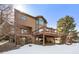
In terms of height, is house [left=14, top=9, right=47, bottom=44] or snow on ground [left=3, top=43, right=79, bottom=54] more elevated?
house [left=14, top=9, right=47, bottom=44]

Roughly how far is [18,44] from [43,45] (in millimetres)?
406

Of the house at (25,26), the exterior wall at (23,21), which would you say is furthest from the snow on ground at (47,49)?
the exterior wall at (23,21)

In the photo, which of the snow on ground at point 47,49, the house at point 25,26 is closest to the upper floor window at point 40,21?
the house at point 25,26

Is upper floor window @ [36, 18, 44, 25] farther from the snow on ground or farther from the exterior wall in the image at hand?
the snow on ground

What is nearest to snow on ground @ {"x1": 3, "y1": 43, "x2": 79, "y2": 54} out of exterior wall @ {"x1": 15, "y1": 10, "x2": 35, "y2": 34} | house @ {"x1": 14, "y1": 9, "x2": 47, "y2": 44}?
house @ {"x1": 14, "y1": 9, "x2": 47, "y2": 44}

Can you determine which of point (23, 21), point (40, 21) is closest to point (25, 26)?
point (23, 21)

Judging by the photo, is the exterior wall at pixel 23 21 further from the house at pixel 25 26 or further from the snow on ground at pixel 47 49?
the snow on ground at pixel 47 49

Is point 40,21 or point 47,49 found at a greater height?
point 40,21

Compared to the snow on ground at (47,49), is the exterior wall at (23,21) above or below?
above

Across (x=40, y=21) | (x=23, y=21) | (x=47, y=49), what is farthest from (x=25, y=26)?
(x=47, y=49)

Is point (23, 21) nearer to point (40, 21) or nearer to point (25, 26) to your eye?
point (25, 26)
